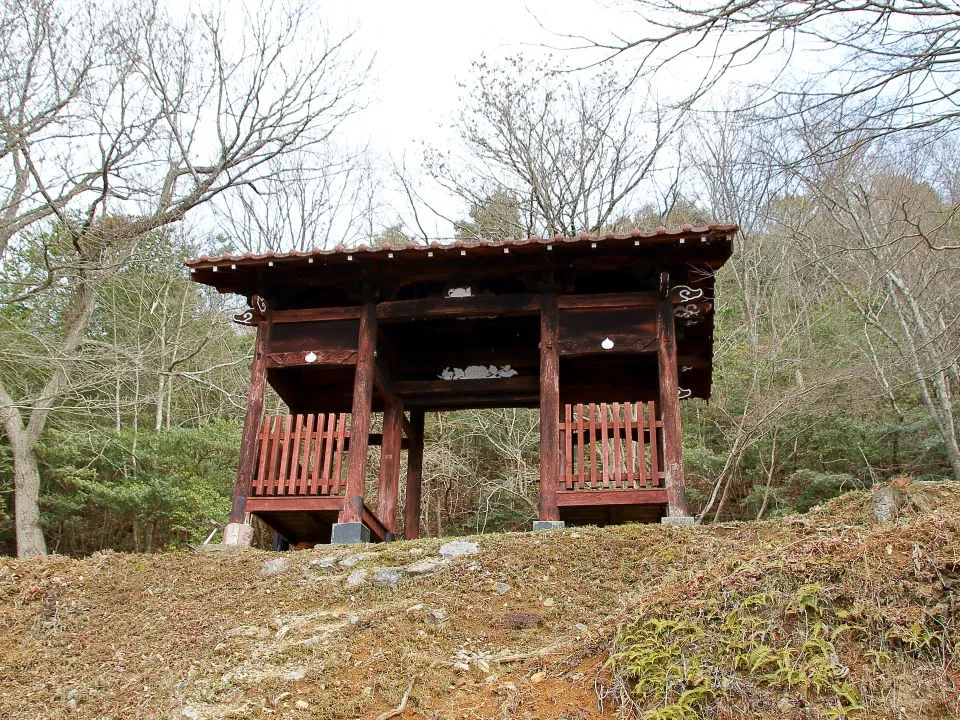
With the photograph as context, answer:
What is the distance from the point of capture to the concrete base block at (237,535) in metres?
9.41

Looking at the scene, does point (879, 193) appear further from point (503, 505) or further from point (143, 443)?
point (143, 443)

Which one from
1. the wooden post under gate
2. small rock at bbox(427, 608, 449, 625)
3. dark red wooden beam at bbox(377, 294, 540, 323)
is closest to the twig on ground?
small rock at bbox(427, 608, 449, 625)

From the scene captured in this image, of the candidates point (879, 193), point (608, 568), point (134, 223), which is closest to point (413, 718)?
point (608, 568)

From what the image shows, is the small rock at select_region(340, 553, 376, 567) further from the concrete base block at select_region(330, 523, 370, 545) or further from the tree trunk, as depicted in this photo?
the tree trunk

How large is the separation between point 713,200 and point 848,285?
5.36 m

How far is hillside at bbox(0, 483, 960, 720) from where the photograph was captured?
526cm

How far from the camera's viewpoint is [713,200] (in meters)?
24.4

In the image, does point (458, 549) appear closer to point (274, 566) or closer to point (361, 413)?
point (274, 566)

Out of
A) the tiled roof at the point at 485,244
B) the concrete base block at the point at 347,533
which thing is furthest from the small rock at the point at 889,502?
the concrete base block at the point at 347,533

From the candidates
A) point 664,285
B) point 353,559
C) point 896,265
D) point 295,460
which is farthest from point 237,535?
point 896,265

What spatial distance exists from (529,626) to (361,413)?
409cm

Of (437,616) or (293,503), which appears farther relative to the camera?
(293,503)

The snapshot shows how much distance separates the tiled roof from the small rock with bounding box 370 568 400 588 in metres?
3.52

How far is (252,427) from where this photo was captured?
33.2 feet
